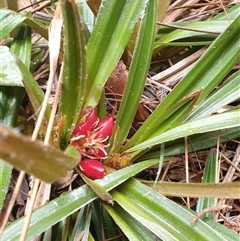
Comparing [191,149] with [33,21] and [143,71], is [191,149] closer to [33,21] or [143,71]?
[143,71]

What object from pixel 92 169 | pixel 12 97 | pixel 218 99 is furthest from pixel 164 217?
pixel 12 97

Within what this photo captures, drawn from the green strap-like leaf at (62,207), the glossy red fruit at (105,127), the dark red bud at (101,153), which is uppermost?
the glossy red fruit at (105,127)

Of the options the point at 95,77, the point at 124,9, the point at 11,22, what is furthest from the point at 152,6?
the point at 11,22

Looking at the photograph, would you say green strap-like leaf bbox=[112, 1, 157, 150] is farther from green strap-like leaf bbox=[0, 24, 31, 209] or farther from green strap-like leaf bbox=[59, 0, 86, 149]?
green strap-like leaf bbox=[0, 24, 31, 209]

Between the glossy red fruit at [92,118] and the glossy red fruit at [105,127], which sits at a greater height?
the glossy red fruit at [92,118]

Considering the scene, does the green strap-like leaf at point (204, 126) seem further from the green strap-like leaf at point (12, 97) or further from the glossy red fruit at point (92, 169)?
the green strap-like leaf at point (12, 97)

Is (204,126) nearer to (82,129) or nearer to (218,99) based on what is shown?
(218,99)

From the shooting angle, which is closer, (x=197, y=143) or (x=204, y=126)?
(x=204, y=126)

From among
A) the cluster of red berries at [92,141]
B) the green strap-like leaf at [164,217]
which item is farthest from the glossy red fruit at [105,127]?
the green strap-like leaf at [164,217]
